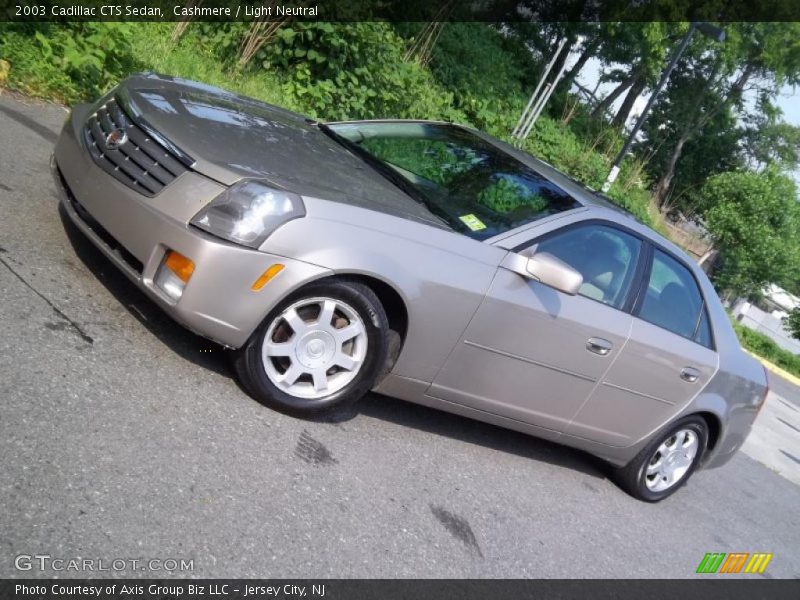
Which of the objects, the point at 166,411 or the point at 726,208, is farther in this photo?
the point at 726,208

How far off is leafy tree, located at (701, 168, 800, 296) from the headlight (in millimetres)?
36472

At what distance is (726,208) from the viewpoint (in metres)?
36.9

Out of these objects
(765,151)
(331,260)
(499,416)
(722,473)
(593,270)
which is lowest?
(722,473)

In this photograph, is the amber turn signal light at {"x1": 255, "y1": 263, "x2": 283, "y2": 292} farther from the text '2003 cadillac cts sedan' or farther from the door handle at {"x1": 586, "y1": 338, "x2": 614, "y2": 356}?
the door handle at {"x1": 586, "y1": 338, "x2": 614, "y2": 356}

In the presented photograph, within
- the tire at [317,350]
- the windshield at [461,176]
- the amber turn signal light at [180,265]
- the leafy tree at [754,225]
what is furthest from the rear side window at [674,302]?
the leafy tree at [754,225]

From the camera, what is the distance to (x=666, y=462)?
5496 millimetres

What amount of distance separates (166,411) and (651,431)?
3.19 meters

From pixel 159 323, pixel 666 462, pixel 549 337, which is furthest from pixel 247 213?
pixel 666 462

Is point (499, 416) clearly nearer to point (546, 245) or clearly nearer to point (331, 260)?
point (546, 245)

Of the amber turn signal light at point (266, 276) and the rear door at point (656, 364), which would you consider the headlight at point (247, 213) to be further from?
the rear door at point (656, 364)

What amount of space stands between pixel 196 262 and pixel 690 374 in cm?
325

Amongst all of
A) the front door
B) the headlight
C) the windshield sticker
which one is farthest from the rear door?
the headlight

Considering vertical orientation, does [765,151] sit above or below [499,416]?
above

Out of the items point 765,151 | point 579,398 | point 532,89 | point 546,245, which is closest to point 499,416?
point 579,398
